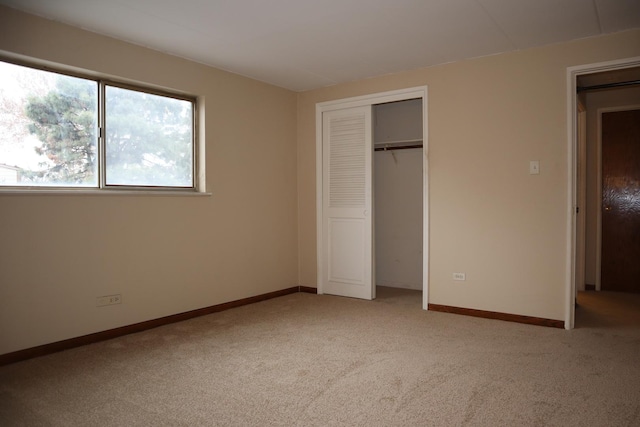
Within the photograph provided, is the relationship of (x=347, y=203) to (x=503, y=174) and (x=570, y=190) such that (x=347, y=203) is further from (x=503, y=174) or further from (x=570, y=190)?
(x=570, y=190)

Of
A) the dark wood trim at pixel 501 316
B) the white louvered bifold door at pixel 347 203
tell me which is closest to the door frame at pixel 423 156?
the white louvered bifold door at pixel 347 203

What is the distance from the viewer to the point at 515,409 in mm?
2279

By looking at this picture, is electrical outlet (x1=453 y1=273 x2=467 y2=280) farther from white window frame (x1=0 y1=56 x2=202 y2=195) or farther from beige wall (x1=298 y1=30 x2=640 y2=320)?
white window frame (x1=0 y1=56 x2=202 y2=195)

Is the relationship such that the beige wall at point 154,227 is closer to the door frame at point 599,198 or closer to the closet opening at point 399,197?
the closet opening at point 399,197

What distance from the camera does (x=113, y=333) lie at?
3500 millimetres

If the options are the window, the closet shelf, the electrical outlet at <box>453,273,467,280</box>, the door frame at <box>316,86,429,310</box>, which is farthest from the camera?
the closet shelf

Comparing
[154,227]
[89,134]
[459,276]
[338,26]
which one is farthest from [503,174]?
[89,134]

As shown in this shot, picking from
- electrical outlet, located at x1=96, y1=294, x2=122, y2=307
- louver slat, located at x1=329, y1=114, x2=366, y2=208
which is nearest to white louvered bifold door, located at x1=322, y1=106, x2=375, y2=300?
louver slat, located at x1=329, y1=114, x2=366, y2=208

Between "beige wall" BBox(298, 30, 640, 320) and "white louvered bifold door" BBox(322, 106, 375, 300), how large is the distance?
700 mm

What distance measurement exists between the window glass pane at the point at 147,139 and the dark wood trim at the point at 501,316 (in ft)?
8.92

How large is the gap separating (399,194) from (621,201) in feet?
8.59

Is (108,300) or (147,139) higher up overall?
(147,139)

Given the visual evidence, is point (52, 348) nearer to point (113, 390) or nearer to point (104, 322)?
point (104, 322)

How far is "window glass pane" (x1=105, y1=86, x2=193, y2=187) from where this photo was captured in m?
3.60
